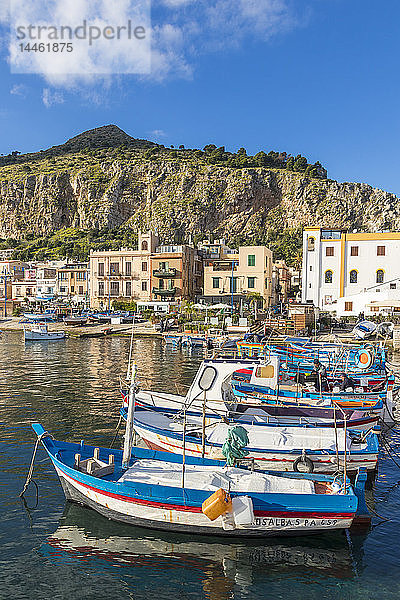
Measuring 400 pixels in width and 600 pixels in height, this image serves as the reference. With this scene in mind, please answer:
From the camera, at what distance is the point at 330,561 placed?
11.5 m

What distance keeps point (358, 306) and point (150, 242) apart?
1523 inches

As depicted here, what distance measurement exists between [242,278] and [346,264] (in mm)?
17376

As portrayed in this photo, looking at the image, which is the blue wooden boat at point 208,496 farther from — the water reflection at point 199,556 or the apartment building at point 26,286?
the apartment building at point 26,286

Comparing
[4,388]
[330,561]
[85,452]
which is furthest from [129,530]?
[4,388]

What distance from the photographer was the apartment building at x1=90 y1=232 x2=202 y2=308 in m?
80.5

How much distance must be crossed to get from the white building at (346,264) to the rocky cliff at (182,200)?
8325 cm

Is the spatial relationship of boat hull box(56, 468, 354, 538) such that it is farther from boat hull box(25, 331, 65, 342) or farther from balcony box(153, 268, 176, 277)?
balcony box(153, 268, 176, 277)

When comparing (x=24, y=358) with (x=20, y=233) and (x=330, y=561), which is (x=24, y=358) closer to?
(x=330, y=561)

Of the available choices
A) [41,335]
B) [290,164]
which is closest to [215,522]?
[41,335]

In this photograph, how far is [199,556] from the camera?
11469mm

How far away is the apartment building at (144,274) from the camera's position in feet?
264

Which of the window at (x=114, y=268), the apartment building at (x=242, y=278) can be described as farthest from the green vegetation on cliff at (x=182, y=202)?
the apartment building at (x=242, y=278)

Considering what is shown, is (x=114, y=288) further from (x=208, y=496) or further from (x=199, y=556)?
(x=199, y=556)

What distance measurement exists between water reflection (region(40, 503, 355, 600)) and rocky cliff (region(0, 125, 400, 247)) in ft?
470
